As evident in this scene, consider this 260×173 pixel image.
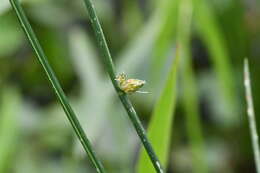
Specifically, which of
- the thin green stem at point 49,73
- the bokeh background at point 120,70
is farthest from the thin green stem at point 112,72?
the bokeh background at point 120,70

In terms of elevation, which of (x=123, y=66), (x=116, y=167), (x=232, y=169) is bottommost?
(x=232, y=169)

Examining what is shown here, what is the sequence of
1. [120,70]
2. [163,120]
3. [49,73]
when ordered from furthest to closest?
1. [120,70]
2. [163,120]
3. [49,73]

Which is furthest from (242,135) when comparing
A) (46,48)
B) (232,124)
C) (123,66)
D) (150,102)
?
(46,48)

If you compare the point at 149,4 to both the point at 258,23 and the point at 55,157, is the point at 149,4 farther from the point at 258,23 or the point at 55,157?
the point at 55,157

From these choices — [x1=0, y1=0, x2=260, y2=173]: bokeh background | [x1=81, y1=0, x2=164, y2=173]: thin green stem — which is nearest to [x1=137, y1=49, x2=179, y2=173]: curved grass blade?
[x1=81, y1=0, x2=164, y2=173]: thin green stem

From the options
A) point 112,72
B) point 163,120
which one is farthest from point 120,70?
point 112,72

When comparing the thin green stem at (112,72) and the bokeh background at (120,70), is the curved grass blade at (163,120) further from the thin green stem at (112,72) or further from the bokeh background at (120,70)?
the bokeh background at (120,70)

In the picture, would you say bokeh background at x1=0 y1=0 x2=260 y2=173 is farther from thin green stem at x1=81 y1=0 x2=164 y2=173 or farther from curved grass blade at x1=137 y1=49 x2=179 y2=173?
thin green stem at x1=81 y1=0 x2=164 y2=173

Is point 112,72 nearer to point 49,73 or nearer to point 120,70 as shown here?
point 49,73
